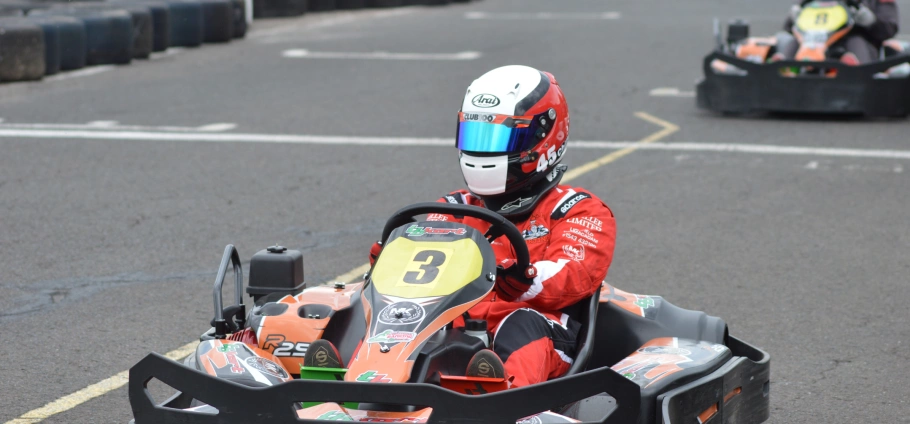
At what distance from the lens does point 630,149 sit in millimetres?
10055

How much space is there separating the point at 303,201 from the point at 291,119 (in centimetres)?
343

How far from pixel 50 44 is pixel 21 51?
0.55 m

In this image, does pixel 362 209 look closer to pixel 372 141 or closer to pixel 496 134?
pixel 372 141

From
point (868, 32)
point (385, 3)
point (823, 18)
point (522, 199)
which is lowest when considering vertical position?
point (385, 3)

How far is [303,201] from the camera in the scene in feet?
26.5

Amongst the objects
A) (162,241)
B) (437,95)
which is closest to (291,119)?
(437,95)

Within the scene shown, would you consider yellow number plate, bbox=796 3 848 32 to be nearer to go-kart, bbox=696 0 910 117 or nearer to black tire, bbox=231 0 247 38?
go-kart, bbox=696 0 910 117

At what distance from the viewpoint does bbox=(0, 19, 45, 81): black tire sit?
42.8 ft

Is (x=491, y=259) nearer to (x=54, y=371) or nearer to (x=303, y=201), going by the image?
(x=54, y=371)

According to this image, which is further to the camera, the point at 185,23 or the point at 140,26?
the point at 185,23

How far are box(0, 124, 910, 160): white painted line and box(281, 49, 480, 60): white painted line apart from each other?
19.4 feet

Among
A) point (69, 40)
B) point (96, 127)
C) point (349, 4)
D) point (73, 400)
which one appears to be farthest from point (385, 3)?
point (73, 400)

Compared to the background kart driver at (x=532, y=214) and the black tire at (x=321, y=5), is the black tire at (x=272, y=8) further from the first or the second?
the background kart driver at (x=532, y=214)

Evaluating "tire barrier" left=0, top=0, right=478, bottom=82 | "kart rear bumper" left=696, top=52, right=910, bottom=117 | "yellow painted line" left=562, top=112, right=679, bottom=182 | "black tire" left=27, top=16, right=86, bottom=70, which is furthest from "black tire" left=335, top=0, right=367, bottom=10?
"kart rear bumper" left=696, top=52, right=910, bottom=117
